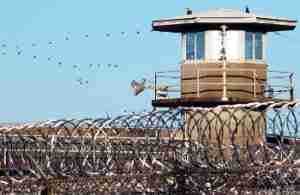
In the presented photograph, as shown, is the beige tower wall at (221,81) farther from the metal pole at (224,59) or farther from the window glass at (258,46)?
the window glass at (258,46)

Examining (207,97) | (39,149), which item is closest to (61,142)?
(39,149)

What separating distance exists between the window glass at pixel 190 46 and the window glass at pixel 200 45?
5.5 inches

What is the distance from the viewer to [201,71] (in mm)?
28359

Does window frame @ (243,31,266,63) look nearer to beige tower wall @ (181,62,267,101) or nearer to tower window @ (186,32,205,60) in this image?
beige tower wall @ (181,62,267,101)

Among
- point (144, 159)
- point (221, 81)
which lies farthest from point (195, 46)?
point (144, 159)

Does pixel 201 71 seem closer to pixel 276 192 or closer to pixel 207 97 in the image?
pixel 207 97

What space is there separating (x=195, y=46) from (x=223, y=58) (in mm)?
923

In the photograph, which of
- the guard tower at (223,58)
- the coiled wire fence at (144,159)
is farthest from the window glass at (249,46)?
the coiled wire fence at (144,159)

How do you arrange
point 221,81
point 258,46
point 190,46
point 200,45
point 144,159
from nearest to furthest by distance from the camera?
point 144,159 < point 221,81 < point 200,45 < point 190,46 < point 258,46

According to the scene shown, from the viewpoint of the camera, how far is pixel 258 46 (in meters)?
29.0

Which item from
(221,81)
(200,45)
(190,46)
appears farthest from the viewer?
(190,46)

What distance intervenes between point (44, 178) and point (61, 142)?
162 cm

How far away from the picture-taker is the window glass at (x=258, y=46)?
28.9 m

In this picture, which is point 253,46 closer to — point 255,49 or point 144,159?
point 255,49
